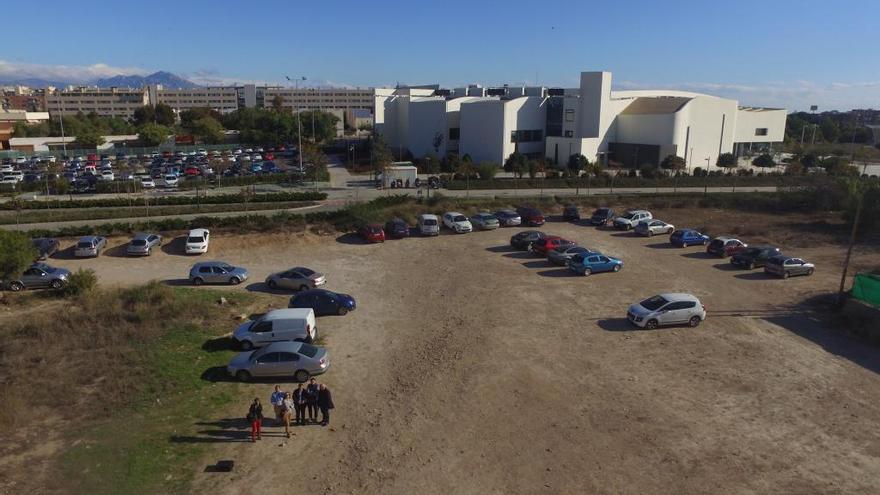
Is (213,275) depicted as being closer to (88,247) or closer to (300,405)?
(88,247)

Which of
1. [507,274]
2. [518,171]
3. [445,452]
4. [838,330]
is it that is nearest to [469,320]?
[507,274]

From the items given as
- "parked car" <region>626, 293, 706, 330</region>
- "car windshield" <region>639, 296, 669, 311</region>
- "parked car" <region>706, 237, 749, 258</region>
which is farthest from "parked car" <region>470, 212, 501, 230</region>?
"parked car" <region>626, 293, 706, 330</region>

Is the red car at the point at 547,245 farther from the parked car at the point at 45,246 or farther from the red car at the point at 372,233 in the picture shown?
the parked car at the point at 45,246

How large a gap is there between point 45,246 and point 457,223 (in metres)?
23.3

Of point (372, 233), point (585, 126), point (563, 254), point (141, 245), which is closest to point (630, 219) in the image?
point (563, 254)

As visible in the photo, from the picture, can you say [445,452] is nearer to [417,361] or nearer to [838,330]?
[417,361]

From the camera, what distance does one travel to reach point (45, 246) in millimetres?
31781

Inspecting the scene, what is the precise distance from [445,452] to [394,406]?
268 centimetres

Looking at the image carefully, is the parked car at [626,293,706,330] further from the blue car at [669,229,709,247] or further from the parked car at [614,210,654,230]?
the parked car at [614,210,654,230]

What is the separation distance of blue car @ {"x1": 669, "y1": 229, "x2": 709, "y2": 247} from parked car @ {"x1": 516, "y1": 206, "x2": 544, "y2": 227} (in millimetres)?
8737

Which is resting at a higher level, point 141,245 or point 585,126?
point 585,126

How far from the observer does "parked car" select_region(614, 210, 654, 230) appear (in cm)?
3938

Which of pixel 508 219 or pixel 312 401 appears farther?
pixel 508 219

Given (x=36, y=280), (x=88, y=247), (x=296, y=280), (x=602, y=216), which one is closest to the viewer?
(x=296, y=280)
